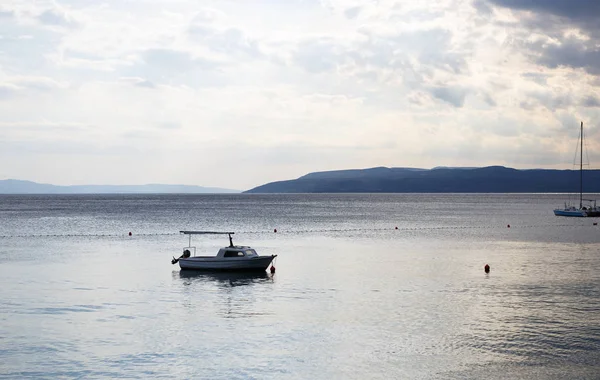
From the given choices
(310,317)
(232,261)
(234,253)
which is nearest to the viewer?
(310,317)

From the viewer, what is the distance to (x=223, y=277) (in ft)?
214

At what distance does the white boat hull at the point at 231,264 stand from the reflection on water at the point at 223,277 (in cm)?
50

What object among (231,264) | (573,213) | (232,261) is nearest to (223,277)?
(231,264)

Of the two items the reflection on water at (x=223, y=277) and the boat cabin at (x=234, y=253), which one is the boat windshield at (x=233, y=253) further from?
the reflection on water at (x=223, y=277)

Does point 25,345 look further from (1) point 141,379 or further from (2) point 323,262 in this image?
(2) point 323,262

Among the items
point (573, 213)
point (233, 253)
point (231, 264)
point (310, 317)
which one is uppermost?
point (573, 213)

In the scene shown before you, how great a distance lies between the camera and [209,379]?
31703mm

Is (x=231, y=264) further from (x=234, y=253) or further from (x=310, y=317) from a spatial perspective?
(x=310, y=317)

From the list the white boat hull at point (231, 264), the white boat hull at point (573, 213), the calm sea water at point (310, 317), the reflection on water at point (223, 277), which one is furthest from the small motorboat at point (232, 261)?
the white boat hull at point (573, 213)

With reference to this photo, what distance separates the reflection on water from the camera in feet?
204

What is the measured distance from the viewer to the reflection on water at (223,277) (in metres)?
62.0

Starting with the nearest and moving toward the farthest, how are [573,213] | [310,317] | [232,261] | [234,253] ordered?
[310,317] < [232,261] < [234,253] < [573,213]

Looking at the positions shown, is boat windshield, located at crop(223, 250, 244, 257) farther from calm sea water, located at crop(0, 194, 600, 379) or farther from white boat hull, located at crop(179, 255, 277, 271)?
calm sea water, located at crop(0, 194, 600, 379)

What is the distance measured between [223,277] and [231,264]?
6.45 feet
